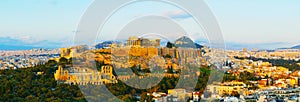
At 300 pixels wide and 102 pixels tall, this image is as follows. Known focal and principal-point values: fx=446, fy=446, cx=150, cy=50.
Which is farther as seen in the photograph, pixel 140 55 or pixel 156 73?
pixel 140 55

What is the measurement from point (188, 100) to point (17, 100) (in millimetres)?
2799

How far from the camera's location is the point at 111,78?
27.2 feet

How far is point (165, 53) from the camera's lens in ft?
36.8

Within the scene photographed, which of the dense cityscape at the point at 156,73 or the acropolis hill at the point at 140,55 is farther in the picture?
the acropolis hill at the point at 140,55

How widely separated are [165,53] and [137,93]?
11.4 ft

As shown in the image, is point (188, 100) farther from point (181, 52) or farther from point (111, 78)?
point (181, 52)

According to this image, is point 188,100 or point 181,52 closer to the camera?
point 188,100

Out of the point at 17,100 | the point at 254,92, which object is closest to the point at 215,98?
the point at 254,92

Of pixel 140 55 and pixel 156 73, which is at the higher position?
pixel 140 55

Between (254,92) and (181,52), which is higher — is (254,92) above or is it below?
below

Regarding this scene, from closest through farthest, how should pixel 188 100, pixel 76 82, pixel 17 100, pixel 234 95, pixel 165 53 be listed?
pixel 17 100
pixel 188 100
pixel 76 82
pixel 234 95
pixel 165 53

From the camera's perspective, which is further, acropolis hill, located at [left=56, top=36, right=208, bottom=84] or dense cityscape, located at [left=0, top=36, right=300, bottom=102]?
acropolis hill, located at [left=56, top=36, right=208, bottom=84]

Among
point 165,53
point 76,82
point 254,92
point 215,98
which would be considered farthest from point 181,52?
point 76,82

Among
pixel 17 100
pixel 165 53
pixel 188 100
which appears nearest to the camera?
pixel 17 100
